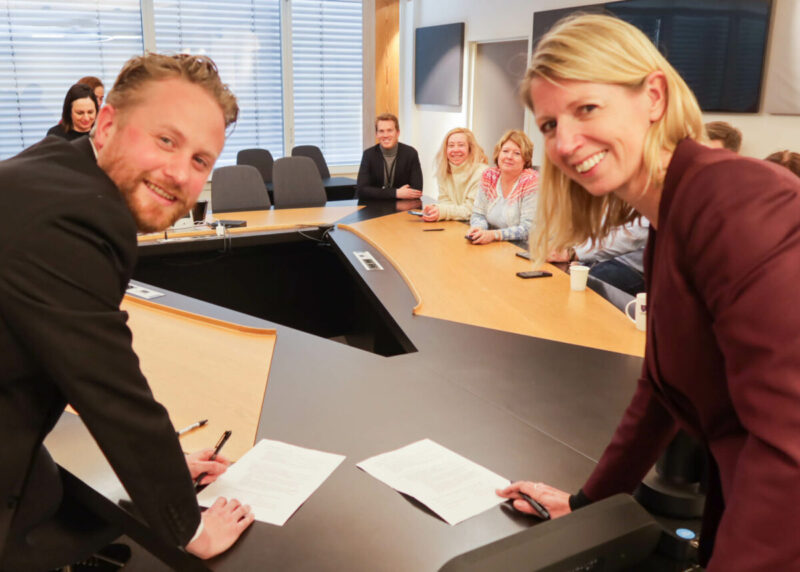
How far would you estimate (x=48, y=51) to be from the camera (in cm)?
648

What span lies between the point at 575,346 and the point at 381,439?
83 cm

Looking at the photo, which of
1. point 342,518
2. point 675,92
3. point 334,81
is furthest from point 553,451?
point 334,81

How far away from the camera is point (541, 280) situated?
112 inches

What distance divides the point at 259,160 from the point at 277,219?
245cm

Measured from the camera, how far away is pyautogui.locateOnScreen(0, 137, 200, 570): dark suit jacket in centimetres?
89

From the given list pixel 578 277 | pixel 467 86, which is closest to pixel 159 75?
pixel 578 277

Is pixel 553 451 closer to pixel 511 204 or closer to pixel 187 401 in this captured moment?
pixel 187 401

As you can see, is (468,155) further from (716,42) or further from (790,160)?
(790,160)

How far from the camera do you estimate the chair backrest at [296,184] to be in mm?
5023

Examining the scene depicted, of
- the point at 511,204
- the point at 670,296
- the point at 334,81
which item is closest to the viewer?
the point at 670,296

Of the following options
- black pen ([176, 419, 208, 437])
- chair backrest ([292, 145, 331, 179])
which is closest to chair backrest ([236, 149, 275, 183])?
chair backrest ([292, 145, 331, 179])

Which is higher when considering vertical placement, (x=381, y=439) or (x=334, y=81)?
(x=334, y=81)

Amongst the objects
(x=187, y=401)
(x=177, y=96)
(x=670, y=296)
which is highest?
(x=177, y=96)

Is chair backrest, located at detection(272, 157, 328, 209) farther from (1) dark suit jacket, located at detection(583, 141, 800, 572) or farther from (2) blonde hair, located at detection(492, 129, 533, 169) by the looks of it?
(1) dark suit jacket, located at detection(583, 141, 800, 572)
